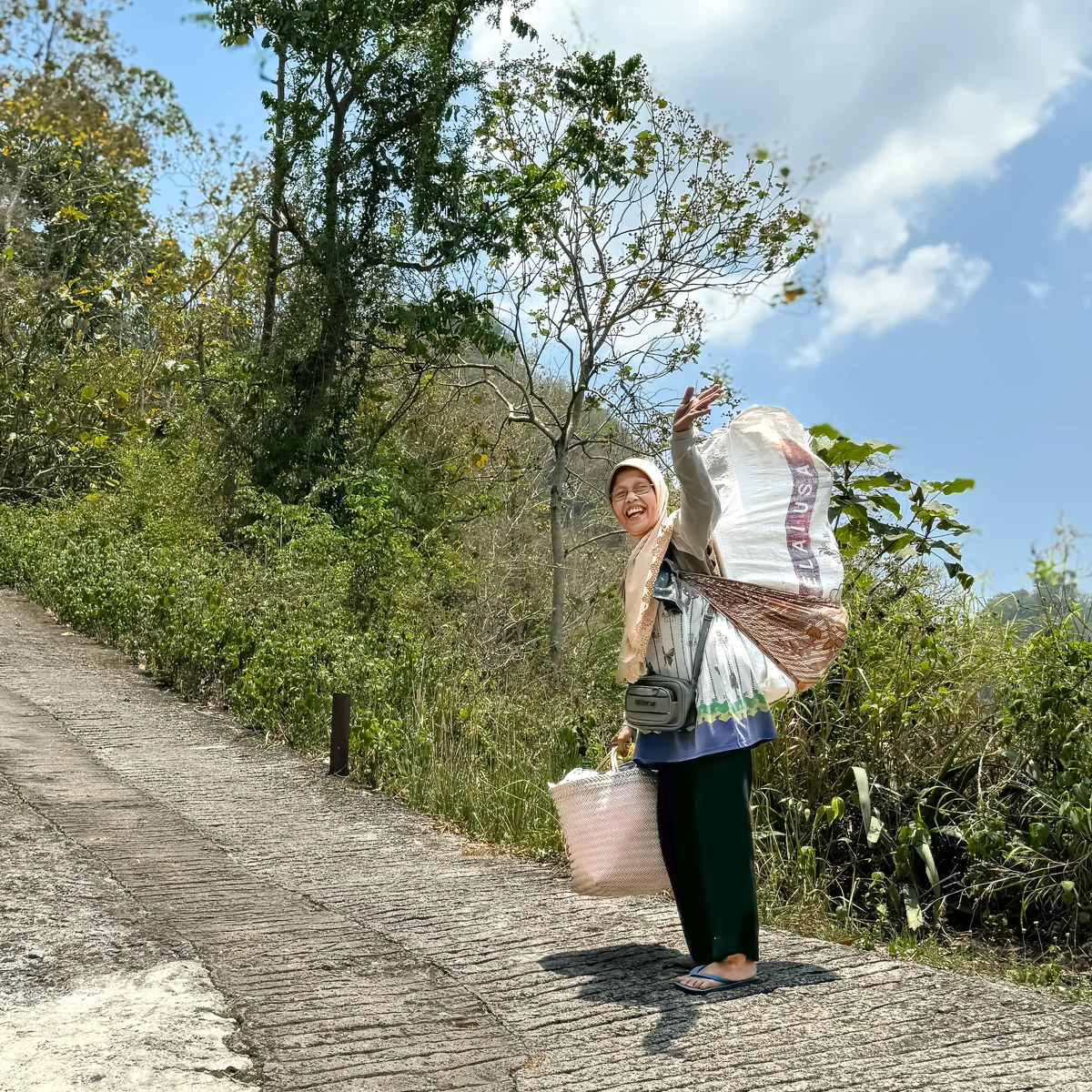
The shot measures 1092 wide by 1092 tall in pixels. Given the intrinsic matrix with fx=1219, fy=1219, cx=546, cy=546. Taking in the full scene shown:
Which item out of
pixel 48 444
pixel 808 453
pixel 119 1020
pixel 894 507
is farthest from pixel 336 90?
pixel 119 1020

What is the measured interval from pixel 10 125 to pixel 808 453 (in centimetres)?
2339

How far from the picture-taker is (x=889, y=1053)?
3.82 meters

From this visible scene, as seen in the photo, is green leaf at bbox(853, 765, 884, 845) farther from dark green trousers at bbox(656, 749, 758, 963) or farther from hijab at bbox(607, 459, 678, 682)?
hijab at bbox(607, 459, 678, 682)

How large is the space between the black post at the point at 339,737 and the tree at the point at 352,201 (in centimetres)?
744

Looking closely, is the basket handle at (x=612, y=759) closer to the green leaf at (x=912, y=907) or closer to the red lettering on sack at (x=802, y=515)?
the red lettering on sack at (x=802, y=515)

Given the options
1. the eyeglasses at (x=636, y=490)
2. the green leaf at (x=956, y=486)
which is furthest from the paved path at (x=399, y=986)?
the green leaf at (x=956, y=486)

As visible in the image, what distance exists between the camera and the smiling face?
4449 mm

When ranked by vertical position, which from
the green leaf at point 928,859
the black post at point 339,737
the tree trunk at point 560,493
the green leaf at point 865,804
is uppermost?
the tree trunk at point 560,493

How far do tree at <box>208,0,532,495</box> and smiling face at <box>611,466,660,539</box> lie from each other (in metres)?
10.8

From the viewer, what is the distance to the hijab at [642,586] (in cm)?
427

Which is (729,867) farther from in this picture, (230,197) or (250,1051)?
(230,197)

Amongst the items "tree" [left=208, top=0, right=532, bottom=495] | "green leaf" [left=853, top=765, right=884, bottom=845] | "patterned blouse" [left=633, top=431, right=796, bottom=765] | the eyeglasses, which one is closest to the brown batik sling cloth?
"patterned blouse" [left=633, top=431, right=796, bottom=765]

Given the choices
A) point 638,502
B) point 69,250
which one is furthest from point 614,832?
point 69,250

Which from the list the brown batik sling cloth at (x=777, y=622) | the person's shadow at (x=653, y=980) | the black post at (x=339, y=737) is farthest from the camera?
the black post at (x=339, y=737)
